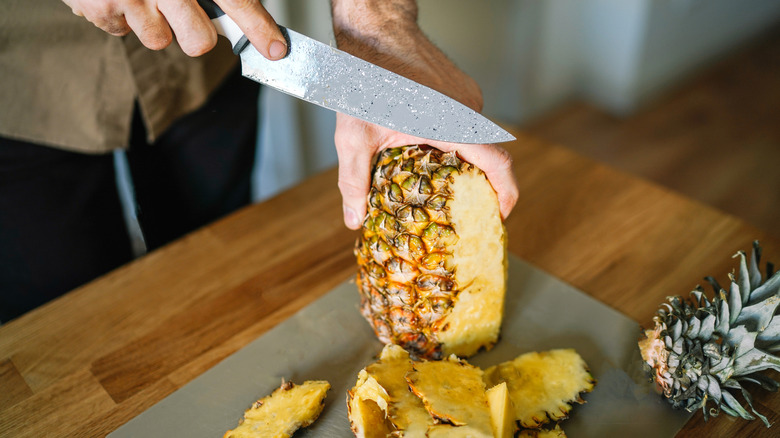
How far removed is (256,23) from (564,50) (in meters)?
2.61

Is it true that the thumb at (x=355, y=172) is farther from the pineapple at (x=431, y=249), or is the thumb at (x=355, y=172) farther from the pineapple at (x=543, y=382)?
the pineapple at (x=543, y=382)

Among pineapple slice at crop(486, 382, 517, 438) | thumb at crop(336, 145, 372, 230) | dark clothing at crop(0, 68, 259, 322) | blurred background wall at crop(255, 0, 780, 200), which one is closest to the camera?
pineapple slice at crop(486, 382, 517, 438)

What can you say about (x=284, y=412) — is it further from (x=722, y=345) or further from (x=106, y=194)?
(x=106, y=194)

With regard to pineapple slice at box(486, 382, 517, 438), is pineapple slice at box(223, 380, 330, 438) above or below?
below

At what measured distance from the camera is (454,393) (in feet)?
2.46

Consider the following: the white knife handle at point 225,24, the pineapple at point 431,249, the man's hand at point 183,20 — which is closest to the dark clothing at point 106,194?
the man's hand at point 183,20

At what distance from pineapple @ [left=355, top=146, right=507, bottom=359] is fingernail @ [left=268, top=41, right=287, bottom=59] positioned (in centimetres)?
21

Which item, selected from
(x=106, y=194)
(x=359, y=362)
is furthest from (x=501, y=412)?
(x=106, y=194)

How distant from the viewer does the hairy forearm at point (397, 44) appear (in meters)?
0.92

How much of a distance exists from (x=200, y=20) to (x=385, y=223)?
40 cm

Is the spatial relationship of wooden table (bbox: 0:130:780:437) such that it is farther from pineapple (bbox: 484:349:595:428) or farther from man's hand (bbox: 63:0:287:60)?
man's hand (bbox: 63:0:287:60)

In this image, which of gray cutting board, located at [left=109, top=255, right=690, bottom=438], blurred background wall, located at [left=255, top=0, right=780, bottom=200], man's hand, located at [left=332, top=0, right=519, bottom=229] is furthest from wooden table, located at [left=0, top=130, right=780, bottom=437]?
blurred background wall, located at [left=255, top=0, right=780, bottom=200]

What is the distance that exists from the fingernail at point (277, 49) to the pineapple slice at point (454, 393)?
486 millimetres

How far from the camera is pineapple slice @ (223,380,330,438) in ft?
2.54
